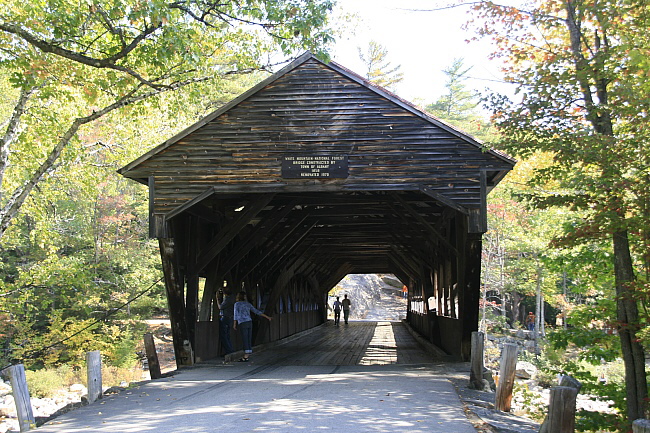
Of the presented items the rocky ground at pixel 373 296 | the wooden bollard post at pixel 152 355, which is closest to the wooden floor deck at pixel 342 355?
the wooden bollard post at pixel 152 355

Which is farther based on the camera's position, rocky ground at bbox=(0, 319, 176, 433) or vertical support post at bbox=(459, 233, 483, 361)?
vertical support post at bbox=(459, 233, 483, 361)

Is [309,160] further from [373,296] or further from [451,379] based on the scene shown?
[373,296]

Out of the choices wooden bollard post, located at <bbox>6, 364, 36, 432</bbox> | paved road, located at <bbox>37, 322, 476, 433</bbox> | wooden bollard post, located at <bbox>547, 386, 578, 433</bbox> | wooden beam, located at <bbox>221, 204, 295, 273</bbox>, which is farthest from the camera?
wooden beam, located at <bbox>221, 204, 295, 273</bbox>

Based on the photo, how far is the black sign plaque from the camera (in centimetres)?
1001

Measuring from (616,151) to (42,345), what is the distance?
1933cm

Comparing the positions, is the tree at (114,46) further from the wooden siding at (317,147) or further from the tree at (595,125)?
the tree at (595,125)

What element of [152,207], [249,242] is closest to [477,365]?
[249,242]

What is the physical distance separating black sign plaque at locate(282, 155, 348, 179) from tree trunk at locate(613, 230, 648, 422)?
4.09 meters

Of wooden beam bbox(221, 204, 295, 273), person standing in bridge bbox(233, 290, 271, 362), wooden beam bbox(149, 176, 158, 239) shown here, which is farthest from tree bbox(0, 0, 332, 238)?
person standing in bridge bbox(233, 290, 271, 362)

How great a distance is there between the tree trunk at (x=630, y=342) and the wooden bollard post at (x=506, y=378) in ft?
6.65

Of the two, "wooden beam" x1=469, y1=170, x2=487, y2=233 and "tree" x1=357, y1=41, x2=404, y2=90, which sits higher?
"tree" x1=357, y1=41, x2=404, y2=90

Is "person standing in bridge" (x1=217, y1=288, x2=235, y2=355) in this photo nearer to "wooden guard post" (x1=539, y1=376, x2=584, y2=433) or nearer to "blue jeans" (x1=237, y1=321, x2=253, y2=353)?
"blue jeans" (x1=237, y1=321, x2=253, y2=353)

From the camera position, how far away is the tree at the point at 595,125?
7191 mm

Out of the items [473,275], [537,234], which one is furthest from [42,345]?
[537,234]
